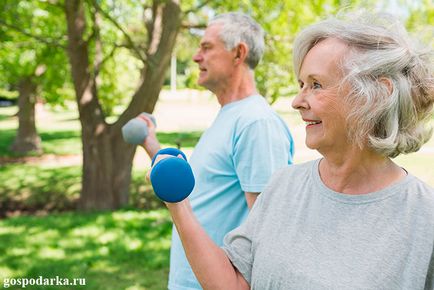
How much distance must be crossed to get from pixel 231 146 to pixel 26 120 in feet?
46.3

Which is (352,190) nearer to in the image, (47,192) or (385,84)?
(385,84)

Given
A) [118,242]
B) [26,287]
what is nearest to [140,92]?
[118,242]

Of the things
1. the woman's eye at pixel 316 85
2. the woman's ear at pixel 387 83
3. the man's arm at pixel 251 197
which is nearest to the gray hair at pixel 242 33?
the man's arm at pixel 251 197

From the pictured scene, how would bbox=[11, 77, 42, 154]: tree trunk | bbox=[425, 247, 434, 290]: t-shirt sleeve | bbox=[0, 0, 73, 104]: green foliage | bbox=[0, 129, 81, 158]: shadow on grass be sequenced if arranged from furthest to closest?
bbox=[0, 129, 81, 158]: shadow on grass < bbox=[11, 77, 42, 154]: tree trunk < bbox=[0, 0, 73, 104]: green foliage < bbox=[425, 247, 434, 290]: t-shirt sleeve

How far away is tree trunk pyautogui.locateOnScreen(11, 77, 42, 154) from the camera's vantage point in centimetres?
1470

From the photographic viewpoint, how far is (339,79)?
1.48 m

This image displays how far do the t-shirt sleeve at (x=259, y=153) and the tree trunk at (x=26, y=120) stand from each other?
1350 cm

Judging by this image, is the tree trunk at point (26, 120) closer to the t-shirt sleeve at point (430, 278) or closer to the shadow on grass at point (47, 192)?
the shadow on grass at point (47, 192)

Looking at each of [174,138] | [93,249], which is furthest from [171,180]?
[174,138]

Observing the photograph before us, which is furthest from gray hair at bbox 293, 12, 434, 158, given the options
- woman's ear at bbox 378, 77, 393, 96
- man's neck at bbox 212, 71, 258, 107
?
A: man's neck at bbox 212, 71, 258, 107

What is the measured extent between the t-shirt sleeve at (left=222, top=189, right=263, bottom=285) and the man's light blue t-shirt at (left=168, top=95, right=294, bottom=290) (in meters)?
0.52

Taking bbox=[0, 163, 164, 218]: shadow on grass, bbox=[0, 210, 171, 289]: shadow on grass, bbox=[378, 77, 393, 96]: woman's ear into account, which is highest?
bbox=[378, 77, 393, 96]: woman's ear

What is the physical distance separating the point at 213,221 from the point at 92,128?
5.66 meters

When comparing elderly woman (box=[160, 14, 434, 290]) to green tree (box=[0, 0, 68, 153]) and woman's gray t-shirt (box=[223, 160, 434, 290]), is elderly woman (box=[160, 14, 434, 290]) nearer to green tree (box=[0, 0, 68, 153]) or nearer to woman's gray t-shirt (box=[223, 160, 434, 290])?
woman's gray t-shirt (box=[223, 160, 434, 290])
